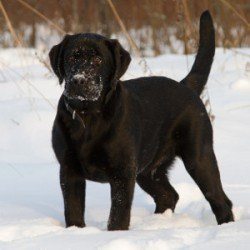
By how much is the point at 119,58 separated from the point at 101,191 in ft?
4.95

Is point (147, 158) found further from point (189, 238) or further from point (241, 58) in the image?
point (241, 58)

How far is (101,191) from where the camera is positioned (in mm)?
5262

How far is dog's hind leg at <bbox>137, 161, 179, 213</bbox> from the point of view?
15.4ft

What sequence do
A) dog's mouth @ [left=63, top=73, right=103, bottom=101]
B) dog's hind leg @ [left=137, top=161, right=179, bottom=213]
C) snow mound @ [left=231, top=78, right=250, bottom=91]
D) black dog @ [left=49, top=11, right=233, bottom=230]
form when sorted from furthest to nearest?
snow mound @ [left=231, top=78, right=250, bottom=91] < dog's hind leg @ [left=137, top=161, right=179, bottom=213] < black dog @ [left=49, top=11, right=233, bottom=230] < dog's mouth @ [left=63, top=73, right=103, bottom=101]

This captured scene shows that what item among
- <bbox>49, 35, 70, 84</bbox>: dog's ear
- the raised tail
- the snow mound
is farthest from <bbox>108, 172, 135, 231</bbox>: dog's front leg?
the snow mound

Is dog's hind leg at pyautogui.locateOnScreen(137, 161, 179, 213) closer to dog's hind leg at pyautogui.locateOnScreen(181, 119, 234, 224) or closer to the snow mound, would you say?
dog's hind leg at pyautogui.locateOnScreen(181, 119, 234, 224)

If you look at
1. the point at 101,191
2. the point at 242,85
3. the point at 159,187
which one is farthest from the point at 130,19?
the point at 159,187

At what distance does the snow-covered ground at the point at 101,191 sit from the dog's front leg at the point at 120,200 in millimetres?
145

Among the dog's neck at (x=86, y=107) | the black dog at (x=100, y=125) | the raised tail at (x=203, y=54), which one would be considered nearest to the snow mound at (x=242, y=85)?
the raised tail at (x=203, y=54)

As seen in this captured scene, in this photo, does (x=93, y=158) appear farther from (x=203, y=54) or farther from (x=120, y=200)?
(x=203, y=54)

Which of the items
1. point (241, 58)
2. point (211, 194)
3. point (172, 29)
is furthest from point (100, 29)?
point (211, 194)

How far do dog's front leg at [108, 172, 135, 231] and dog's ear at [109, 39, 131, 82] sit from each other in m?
0.51

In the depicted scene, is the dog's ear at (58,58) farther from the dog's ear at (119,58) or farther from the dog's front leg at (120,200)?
the dog's front leg at (120,200)

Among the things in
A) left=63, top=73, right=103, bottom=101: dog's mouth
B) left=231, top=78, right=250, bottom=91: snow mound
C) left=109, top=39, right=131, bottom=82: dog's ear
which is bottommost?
left=231, top=78, right=250, bottom=91: snow mound
